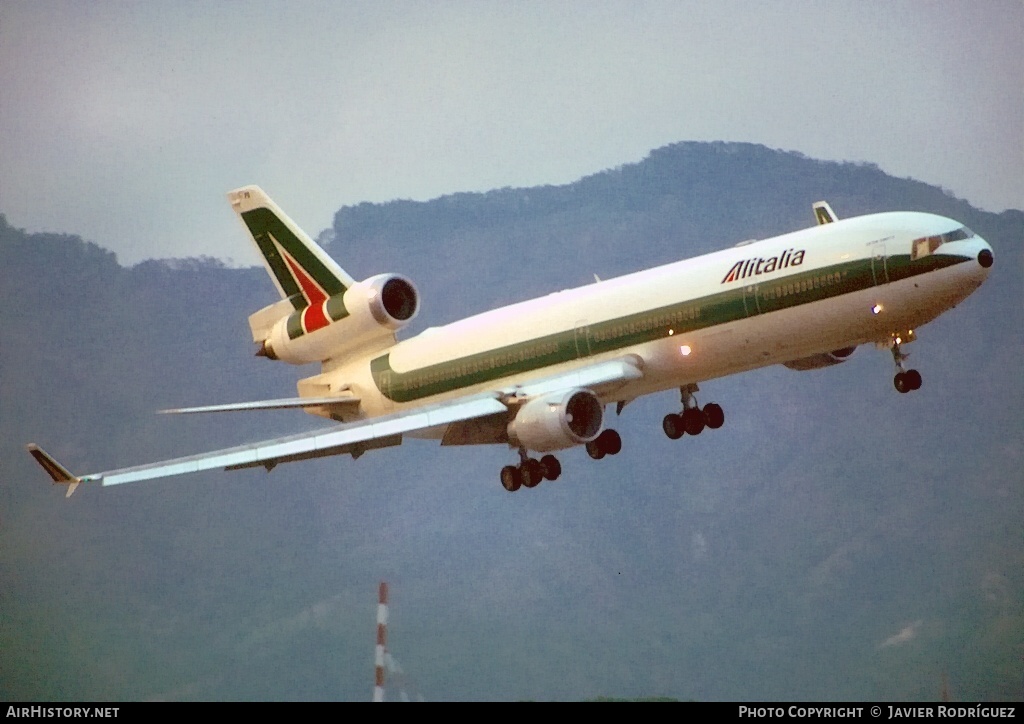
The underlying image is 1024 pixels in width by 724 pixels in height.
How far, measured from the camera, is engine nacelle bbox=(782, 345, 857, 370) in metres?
20.8

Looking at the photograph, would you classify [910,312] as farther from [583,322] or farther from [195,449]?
[195,449]

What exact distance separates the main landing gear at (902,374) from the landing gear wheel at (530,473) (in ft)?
14.2

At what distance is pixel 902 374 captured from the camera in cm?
1952

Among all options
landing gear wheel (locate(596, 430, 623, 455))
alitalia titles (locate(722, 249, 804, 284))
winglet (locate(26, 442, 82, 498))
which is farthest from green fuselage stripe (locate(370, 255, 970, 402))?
winglet (locate(26, 442, 82, 498))

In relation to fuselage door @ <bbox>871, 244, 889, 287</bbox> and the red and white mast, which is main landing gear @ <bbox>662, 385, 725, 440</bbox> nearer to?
fuselage door @ <bbox>871, 244, 889, 287</bbox>

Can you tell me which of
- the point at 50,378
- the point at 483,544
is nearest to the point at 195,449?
the point at 50,378

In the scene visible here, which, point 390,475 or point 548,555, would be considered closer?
point 548,555

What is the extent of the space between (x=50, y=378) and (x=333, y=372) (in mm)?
3985

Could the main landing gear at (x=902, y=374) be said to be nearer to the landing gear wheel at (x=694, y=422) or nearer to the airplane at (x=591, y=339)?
the airplane at (x=591, y=339)

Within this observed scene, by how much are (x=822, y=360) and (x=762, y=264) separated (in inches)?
83.6

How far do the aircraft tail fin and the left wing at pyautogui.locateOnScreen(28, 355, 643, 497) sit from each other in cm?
285

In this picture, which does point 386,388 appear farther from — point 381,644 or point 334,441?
point 381,644

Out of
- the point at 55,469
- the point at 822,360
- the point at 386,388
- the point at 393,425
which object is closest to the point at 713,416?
the point at 822,360

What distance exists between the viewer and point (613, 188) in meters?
25.3
